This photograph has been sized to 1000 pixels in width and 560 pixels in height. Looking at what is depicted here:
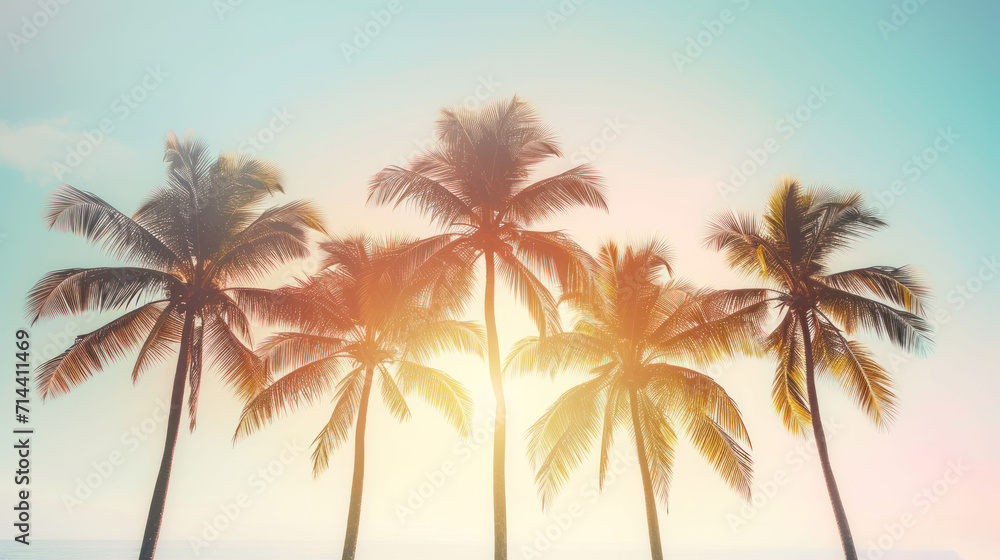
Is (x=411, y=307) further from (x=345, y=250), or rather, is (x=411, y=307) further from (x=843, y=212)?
(x=843, y=212)

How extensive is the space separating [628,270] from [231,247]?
12218 millimetres

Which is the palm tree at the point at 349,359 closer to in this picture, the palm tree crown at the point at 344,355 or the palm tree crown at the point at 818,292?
the palm tree crown at the point at 344,355

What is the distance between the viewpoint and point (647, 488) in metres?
17.3

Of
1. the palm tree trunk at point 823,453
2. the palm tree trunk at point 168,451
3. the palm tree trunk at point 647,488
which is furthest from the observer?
the palm tree trunk at point 647,488

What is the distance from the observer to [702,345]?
1692cm

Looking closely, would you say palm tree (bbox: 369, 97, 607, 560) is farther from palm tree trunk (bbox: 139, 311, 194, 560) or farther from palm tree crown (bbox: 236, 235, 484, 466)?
palm tree trunk (bbox: 139, 311, 194, 560)

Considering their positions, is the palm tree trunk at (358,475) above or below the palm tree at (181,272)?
below

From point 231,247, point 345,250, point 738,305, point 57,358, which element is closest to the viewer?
point 57,358

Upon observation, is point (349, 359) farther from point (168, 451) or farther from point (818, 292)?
point (818, 292)

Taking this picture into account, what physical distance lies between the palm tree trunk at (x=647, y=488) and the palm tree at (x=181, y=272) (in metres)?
11.1

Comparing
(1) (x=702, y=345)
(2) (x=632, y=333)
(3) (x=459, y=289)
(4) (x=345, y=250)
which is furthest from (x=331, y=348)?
(1) (x=702, y=345)

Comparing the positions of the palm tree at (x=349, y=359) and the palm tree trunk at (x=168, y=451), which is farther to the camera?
the palm tree at (x=349, y=359)

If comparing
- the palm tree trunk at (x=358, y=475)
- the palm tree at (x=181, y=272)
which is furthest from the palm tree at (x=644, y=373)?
the palm tree at (x=181, y=272)

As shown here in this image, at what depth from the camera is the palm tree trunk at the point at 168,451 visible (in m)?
13.3
